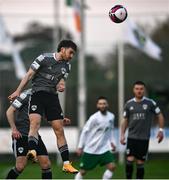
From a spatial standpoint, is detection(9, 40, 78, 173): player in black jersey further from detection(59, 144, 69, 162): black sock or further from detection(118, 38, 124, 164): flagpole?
detection(118, 38, 124, 164): flagpole

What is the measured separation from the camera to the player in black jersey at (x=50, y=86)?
15.3 meters

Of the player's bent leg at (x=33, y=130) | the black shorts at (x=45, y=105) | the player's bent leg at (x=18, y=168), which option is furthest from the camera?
the player's bent leg at (x=18, y=168)

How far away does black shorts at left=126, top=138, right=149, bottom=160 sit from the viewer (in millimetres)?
19719

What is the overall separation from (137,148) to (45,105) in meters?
4.73

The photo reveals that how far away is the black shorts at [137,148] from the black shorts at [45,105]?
4.50 metres

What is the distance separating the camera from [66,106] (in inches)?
1243

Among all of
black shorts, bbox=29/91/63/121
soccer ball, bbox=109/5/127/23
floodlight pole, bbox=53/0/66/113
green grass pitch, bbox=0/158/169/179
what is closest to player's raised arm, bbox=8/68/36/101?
black shorts, bbox=29/91/63/121

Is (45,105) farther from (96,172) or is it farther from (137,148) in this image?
(96,172)

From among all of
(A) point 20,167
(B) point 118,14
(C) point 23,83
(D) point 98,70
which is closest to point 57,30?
(D) point 98,70

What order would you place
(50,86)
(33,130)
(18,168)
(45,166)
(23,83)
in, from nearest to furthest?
(23,83), (33,130), (50,86), (45,166), (18,168)

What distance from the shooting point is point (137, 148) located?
1973 cm

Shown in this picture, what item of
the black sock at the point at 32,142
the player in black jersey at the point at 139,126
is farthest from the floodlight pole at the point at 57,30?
the black sock at the point at 32,142

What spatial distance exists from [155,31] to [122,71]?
5.51 m

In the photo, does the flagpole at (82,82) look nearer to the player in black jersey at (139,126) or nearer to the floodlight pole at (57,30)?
the floodlight pole at (57,30)
